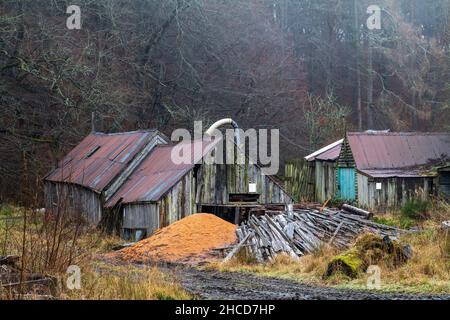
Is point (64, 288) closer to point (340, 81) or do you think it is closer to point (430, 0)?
point (340, 81)

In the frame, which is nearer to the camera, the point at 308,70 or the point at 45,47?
the point at 45,47

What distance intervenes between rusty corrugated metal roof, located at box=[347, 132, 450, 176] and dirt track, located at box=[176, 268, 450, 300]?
19.1 meters

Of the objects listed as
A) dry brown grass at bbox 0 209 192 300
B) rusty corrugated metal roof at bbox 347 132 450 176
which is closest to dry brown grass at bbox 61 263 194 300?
dry brown grass at bbox 0 209 192 300

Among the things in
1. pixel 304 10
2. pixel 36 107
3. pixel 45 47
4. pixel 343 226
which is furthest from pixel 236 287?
pixel 304 10

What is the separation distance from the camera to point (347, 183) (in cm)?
3578

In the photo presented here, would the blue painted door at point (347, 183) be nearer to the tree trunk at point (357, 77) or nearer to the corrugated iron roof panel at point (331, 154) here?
the corrugated iron roof panel at point (331, 154)

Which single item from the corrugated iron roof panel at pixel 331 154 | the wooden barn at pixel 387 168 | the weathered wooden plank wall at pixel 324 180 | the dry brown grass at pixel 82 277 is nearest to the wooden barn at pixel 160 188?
the wooden barn at pixel 387 168

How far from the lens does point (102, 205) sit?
83.8 feet

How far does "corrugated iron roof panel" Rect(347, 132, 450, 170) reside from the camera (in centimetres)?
3412

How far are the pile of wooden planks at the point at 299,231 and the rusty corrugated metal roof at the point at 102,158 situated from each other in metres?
6.39

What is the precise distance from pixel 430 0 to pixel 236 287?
56.5 meters

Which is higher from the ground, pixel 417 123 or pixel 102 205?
pixel 417 123

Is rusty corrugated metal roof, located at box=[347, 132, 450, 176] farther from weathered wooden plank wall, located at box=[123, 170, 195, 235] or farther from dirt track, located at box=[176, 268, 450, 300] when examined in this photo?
dirt track, located at box=[176, 268, 450, 300]

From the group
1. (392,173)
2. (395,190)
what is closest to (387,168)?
(392,173)
